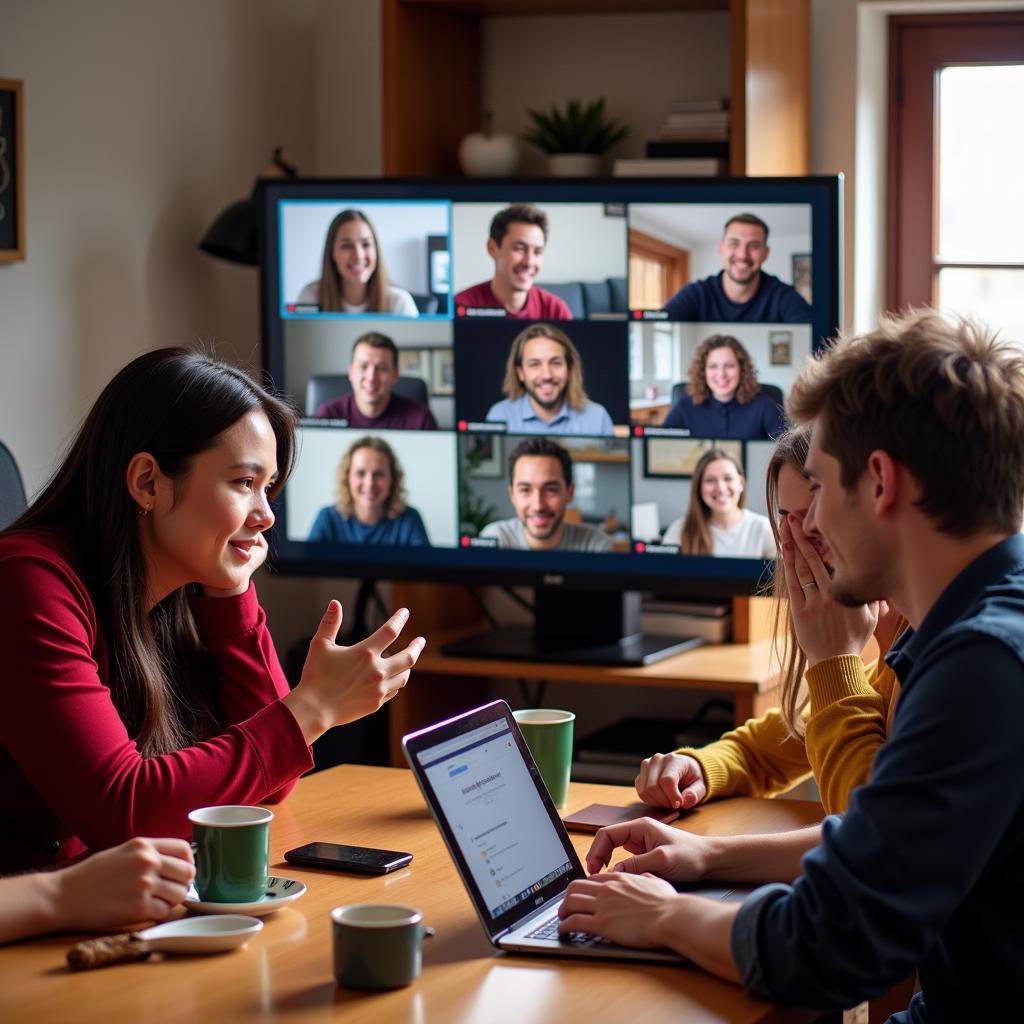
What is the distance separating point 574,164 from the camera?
3.42 metres

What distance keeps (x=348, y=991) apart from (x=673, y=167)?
2.36 metres

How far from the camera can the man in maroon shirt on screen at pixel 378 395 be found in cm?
311

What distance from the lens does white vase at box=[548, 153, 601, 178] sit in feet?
11.2

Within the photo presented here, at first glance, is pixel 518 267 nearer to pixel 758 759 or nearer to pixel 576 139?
pixel 576 139

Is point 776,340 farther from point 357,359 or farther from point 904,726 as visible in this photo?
point 904,726

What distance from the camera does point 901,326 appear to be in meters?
1.29

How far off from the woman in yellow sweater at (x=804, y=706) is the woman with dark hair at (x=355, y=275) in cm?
140

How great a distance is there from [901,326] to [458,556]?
1903 millimetres

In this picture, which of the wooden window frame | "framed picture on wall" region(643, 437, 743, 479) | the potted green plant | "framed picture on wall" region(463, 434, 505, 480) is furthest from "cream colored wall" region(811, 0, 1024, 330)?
"framed picture on wall" region(463, 434, 505, 480)

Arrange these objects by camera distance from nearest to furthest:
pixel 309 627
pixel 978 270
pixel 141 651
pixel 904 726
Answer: pixel 904 726 < pixel 141 651 < pixel 978 270 < pixel 309 627

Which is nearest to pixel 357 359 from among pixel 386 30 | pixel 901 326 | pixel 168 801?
pixel 386 30

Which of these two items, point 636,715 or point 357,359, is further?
point 636,715

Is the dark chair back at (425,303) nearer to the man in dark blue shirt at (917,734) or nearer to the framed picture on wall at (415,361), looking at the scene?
the framed picture on wall at (415,361)

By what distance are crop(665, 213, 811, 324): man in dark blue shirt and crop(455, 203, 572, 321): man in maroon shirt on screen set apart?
0.95 feet
